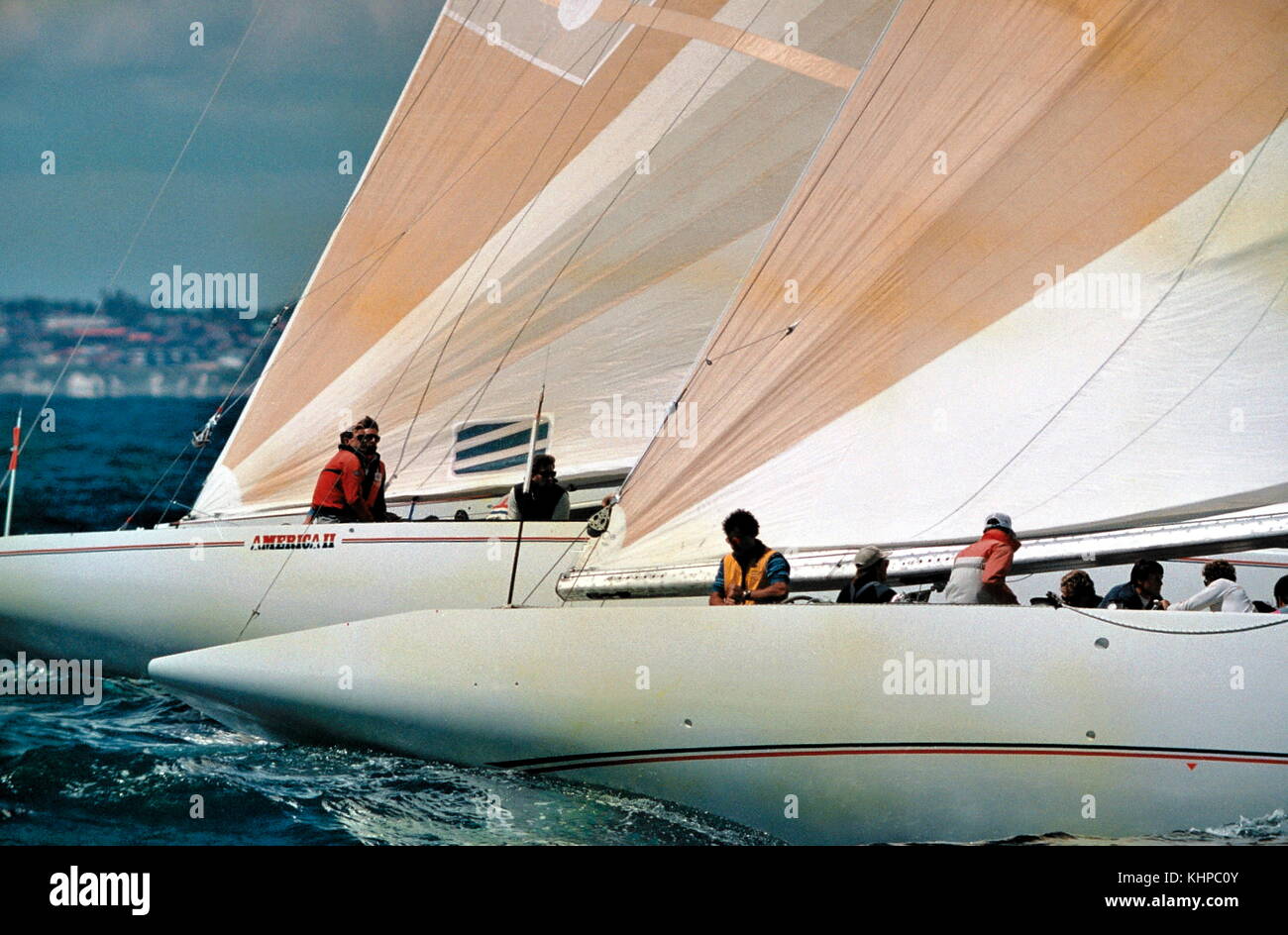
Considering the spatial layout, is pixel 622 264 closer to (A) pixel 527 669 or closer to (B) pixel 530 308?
(B) pixel 530 308

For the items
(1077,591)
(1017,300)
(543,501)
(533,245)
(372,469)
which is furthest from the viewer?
(533,245)

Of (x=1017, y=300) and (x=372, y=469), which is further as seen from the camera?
(x=372, y=469)

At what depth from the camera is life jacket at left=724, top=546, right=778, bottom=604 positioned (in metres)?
7.87

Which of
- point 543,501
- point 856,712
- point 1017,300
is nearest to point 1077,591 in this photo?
point 1017,300

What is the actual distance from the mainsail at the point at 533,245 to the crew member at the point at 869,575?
16.0 ft

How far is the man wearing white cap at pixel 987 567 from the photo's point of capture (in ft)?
24.3

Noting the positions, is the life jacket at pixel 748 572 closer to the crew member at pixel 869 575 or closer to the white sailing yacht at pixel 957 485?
the white sailing yacht at pixel 957 485

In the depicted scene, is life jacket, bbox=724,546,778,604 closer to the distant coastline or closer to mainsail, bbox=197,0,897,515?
mainsail, bbox=197,0,897,515

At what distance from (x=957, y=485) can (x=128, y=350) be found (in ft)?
82.4

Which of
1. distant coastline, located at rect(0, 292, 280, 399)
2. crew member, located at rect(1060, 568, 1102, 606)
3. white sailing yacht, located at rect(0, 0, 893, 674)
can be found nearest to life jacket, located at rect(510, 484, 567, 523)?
white sailing yacht, located at rect(0, 0, 893, 674)

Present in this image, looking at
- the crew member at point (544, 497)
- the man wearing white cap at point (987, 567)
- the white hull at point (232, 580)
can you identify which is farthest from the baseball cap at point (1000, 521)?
the crew member at point (544, 497)

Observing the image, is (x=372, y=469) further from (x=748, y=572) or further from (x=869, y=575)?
(x=869, y=575)

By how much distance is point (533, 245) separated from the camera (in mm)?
12742
